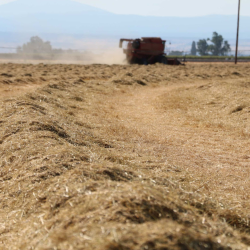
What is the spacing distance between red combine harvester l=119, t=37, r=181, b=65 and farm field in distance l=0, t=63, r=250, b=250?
78.7 ft

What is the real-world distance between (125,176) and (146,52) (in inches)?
1294

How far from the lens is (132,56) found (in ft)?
121

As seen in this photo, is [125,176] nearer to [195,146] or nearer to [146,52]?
[195,146]

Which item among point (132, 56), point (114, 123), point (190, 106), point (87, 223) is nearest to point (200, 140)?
point (114, 123)

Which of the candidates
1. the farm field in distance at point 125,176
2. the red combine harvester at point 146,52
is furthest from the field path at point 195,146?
the red combine harvester at point 146,52

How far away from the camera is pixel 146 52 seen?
121ft

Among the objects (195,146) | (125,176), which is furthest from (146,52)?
(125,176)

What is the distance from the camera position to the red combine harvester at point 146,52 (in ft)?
120

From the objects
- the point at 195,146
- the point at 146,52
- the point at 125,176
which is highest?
the point at 146,52

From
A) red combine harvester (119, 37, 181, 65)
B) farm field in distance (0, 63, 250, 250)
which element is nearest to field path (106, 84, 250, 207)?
farm field in distance (0, 63, 250, 250)

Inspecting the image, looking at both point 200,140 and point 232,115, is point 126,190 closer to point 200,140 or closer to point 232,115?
point 200,140

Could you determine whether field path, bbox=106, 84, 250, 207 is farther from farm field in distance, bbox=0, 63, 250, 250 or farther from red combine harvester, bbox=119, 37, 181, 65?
red combine harvester, bbox=119, 37, 181, 65

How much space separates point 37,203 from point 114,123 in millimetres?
6109

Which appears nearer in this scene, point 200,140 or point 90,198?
point 90,198
